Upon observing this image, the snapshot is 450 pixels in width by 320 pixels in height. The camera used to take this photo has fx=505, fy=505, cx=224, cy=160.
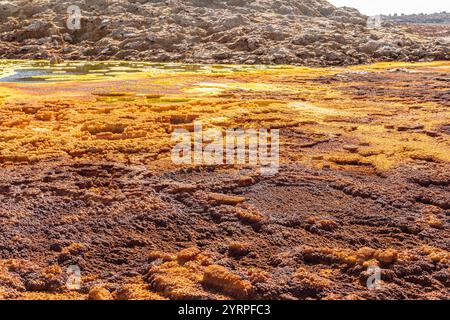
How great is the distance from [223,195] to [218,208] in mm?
317

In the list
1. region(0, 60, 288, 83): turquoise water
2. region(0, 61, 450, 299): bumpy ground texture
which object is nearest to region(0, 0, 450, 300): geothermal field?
region(0, 61, 450, 299): bumpy ground texture

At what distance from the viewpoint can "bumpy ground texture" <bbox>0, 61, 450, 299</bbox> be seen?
3523mm

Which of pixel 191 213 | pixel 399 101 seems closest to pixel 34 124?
pixel 191 213

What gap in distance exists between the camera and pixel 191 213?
4629 millimetres

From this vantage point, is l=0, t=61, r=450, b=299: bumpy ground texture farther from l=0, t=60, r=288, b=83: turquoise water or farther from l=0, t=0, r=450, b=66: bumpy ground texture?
l=0, t=0, r=450, b=66: bumpy ground texture

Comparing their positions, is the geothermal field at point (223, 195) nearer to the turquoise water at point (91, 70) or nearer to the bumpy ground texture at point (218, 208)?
the bumpy ground texture at point (218, 208)

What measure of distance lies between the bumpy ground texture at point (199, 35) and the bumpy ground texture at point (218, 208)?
17553 millimetres

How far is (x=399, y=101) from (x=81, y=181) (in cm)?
773

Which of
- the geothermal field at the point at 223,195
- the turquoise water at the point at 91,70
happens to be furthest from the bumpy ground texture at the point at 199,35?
the geothermal field at the point at 223,195

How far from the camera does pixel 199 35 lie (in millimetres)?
29031

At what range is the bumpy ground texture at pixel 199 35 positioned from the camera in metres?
25.8

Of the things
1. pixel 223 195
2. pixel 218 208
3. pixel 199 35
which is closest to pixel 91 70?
pixel 199 35

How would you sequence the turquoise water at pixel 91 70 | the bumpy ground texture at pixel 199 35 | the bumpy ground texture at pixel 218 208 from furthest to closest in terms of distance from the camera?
the bumpy ground texture at pixel 199 35
the turquoise water at pixel 91 70
the bumpy ground texture at pixel 218 208
